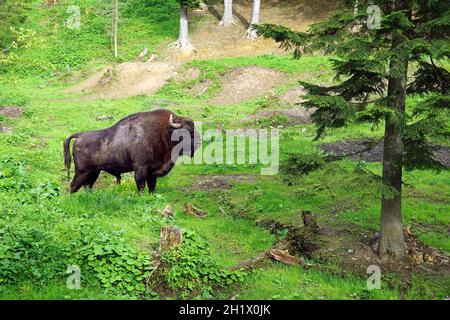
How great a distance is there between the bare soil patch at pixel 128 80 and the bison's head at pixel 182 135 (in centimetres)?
1797

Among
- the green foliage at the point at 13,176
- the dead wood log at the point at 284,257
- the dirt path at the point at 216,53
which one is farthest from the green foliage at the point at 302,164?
the dirt path at the point at 216,53

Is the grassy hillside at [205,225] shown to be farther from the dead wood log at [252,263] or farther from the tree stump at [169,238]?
the tree stump at [169,238]

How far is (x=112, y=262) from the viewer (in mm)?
8812

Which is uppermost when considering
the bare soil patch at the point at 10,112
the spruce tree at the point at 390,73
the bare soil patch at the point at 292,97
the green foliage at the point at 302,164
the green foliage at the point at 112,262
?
the spruce tree at the point at 390,73

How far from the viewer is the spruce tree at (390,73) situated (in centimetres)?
898

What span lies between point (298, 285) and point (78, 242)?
432 centimetres

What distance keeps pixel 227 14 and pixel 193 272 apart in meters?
35.4

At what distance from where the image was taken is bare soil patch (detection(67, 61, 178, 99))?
107 feet

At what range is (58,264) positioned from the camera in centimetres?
861

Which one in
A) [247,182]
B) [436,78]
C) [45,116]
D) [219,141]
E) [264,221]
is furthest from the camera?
[45,116]

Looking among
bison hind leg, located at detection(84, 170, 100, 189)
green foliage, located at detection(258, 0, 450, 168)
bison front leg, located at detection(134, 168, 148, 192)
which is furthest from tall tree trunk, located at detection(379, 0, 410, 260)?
bison hind leg, located at detection(84, 170, 100, 189)
